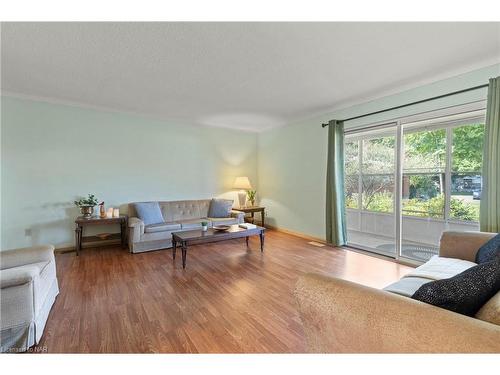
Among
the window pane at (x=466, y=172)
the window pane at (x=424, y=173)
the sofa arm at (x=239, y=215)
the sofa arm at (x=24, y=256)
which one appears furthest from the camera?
the sofa arm at (x=239, y=215)

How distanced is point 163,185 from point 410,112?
4.44 meters

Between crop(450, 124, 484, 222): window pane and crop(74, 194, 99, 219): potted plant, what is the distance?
216 inches

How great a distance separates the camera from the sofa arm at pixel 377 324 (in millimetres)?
798

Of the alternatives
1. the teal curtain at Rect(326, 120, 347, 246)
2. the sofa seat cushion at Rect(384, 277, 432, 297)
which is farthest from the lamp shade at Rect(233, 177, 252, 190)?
the sofa seat cushion at Rect(384, 277, 432, 297)

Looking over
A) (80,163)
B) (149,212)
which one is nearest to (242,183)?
(149,212)

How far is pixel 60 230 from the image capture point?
13.1ft

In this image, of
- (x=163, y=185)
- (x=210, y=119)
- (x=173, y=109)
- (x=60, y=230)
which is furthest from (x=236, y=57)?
(x=60, y=230)

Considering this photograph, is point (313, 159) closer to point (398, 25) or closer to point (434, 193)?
point (434, 193)

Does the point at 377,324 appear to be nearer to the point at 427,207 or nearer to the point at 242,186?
the point at 427,207

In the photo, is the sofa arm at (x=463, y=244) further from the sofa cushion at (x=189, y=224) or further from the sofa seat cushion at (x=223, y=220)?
the sofa cushion at (x=189, y=224)

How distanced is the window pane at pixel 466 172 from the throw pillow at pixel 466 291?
8.53 feet

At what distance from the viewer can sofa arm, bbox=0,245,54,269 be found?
2004 mm

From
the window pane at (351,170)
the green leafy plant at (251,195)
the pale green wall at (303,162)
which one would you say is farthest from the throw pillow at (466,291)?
the green leafy plant at (251,195)
